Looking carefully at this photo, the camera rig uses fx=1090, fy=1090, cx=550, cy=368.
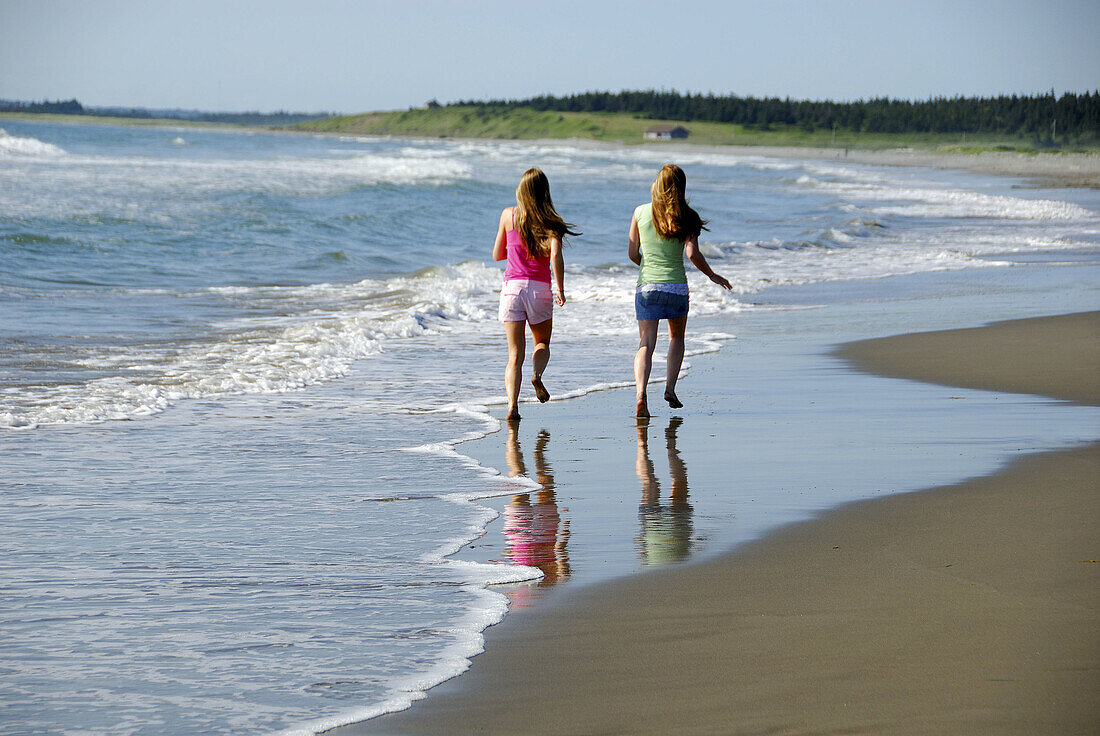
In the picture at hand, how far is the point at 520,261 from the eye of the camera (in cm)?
753

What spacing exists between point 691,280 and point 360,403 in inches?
374

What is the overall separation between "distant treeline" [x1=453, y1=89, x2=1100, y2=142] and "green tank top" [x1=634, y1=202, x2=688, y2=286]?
286ft

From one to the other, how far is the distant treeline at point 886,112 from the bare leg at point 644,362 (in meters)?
87.4

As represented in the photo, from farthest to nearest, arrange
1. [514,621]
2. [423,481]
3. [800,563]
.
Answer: [423,481]
[800,563]
[514,621]

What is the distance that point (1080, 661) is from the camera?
3.08 metres

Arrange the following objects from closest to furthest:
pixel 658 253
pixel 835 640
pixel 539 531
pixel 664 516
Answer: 1. pixel 835 640
2. pixel 539 531
3. pixel 664 516
4. pixel 658 253

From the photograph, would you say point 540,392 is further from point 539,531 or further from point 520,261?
point 539,531

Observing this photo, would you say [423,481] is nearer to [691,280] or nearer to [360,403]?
[360,403]

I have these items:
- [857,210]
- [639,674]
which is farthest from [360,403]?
[857,210]

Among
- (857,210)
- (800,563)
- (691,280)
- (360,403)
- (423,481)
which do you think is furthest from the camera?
(857,210)

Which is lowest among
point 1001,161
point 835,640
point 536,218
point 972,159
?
point 835,640

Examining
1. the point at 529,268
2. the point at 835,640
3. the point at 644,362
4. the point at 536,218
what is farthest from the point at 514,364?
the point at 835,640

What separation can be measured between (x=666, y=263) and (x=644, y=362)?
0.74 meters

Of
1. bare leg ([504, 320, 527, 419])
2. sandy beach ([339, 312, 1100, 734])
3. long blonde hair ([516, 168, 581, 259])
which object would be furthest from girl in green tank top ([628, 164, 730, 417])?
sandy beach ([339, 312, 1100, 734])
